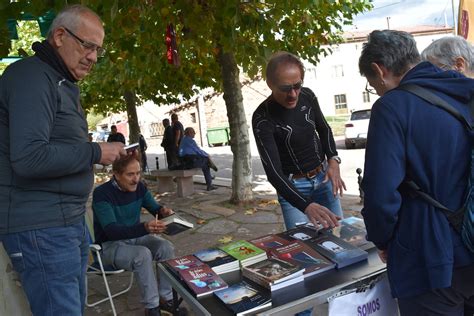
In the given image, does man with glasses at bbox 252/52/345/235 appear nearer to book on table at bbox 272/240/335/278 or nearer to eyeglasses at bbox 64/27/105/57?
book on table at bbox 272/240/335/278

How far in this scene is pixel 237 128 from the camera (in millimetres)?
7121

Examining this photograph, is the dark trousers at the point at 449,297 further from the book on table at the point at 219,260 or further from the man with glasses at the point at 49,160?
the man with glasses at the point at 49,160

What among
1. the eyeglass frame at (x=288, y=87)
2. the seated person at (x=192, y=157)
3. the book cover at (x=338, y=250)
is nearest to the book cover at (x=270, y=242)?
the book cover at (x=338, y=250)

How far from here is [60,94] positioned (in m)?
1.77

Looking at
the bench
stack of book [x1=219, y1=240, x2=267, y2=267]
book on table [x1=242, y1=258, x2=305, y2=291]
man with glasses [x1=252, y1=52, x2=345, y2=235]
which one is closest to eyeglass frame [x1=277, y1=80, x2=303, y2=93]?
man with glasses [x1=252, y1=52, x2=345, y2=235]

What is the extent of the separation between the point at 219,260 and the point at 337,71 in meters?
39.7

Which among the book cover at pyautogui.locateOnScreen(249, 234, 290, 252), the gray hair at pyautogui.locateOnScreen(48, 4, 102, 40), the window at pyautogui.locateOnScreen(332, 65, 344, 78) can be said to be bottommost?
the book cover at pyautogui.locateOnScreen(249, 234, 290, 252)

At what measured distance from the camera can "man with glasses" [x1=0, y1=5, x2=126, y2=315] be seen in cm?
164

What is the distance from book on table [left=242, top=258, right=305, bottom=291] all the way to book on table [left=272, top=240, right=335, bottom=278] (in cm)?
4

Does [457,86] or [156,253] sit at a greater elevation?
[457,86]

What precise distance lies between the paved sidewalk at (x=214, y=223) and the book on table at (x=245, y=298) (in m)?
1.98

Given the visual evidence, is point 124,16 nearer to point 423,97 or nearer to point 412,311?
point 423,97

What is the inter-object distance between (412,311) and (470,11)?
359cm

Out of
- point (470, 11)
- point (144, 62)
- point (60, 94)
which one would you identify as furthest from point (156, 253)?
point (470, 11)
